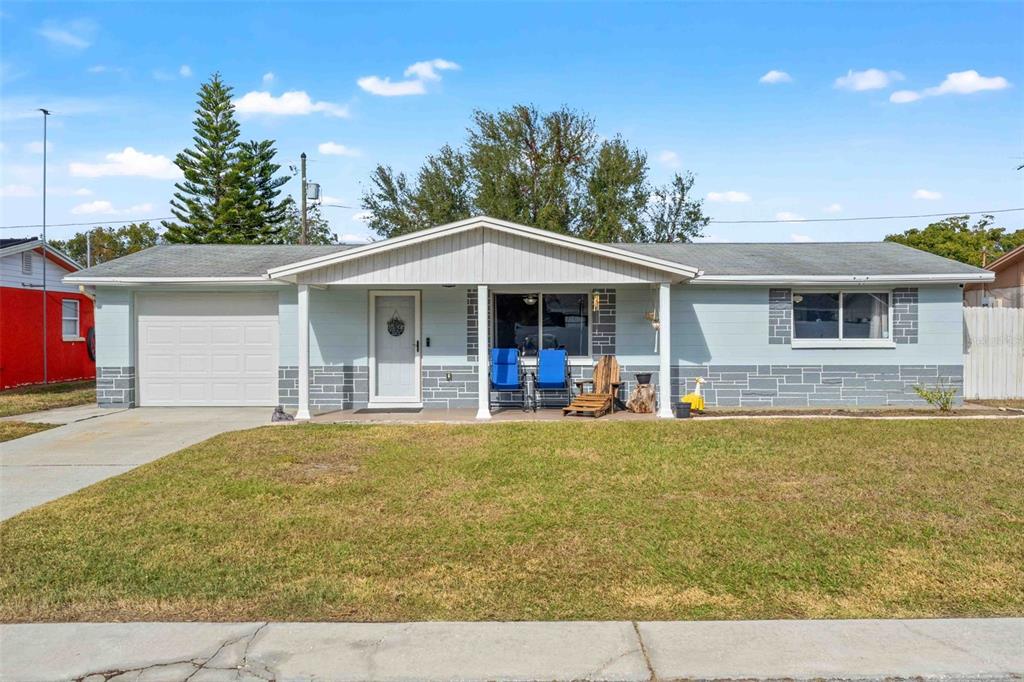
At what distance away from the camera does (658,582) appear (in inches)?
167

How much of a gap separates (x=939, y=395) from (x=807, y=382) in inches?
81.0

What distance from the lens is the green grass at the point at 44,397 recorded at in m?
13.1

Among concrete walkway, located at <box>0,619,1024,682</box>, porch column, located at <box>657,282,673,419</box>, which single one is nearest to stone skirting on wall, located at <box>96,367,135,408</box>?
porch column, located at <box>657,282,673,419</box>

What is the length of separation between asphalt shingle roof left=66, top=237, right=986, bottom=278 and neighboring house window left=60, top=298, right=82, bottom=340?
7077mm

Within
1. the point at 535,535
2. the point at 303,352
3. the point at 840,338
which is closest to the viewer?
the point at 535,535

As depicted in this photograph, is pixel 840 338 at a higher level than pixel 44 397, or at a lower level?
higher

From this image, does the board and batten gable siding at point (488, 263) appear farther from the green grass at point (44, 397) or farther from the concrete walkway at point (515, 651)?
the concrete walkway at point (515, 651)

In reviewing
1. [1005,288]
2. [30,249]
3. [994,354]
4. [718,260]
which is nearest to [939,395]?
[994,354]

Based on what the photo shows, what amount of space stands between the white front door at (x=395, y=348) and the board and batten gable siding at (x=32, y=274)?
9.53 metres

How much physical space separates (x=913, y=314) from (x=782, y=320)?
92.9 inches

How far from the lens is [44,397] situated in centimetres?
1494

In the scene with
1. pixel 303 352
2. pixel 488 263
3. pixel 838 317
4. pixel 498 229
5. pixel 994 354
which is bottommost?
pixel 994 354

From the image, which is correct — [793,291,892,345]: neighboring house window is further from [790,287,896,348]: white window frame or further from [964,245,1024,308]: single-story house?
[964,245,1024,308]: single-story house

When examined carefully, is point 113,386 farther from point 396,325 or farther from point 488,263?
point 488,263
